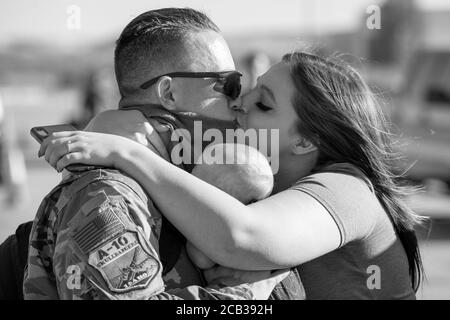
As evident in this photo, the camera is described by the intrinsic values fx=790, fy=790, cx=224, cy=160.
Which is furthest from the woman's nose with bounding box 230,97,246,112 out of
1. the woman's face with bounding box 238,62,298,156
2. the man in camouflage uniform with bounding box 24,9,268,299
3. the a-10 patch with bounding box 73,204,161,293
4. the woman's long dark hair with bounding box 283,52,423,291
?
the a-10 patch with bounding box 73,204,161,293

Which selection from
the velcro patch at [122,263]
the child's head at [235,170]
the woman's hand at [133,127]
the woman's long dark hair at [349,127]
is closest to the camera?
the velcro patch at [122,263]

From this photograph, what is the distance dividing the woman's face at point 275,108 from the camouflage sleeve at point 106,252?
952 millimetres

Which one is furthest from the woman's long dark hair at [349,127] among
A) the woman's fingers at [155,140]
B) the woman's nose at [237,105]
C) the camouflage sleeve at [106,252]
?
the camouflage sleeve at [106,252]

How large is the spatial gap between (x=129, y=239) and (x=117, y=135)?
1.67 ft

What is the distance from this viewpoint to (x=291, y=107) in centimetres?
328

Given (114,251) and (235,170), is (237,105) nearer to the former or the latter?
(235,170)

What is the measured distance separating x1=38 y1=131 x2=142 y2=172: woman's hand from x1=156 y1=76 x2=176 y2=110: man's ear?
13.6 inches

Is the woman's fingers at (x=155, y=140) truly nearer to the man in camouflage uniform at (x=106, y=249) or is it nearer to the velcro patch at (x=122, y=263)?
the man in camouflage uniform at (x=106, y=249)

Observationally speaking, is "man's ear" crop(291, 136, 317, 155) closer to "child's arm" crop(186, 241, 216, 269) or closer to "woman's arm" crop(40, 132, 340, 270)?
"woman's arm" crop(40, 132, 340, 270)

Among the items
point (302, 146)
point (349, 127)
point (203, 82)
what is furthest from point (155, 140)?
point (349, 127)

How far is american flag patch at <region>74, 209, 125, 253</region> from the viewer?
2432 millimetres

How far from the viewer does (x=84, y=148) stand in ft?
8.57

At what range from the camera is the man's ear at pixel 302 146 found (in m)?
3.27
